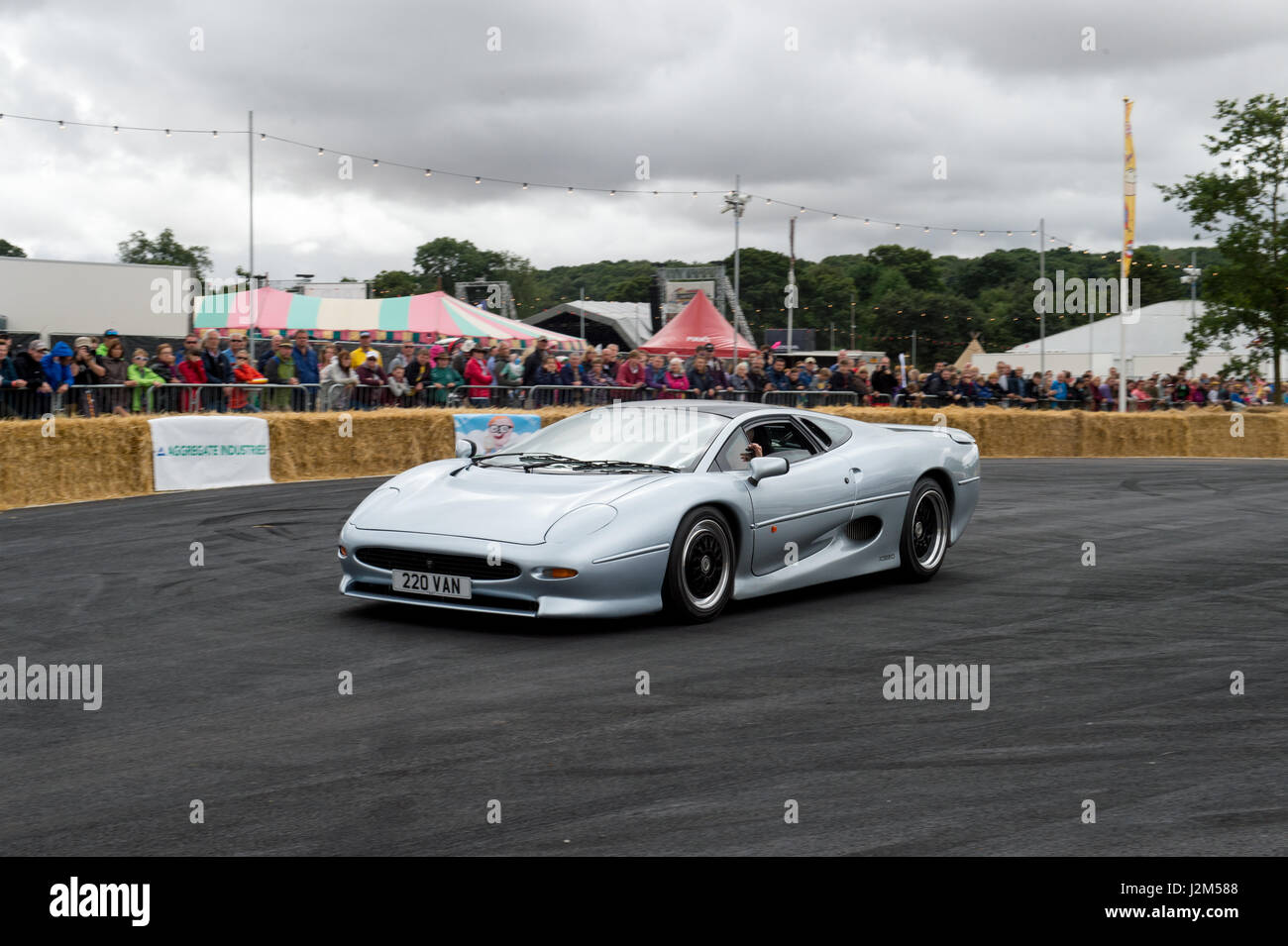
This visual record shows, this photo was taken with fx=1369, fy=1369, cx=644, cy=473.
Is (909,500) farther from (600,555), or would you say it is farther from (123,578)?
(123,578)

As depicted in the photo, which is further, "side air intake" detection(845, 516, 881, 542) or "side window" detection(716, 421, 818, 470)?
"side air intake" detection(845, 516, 881, 542)

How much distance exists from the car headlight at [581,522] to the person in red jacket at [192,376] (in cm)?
1126

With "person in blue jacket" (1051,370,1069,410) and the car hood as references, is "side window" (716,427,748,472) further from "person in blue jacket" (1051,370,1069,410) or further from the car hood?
"person in blue jacket" (1051,370,1069,410)

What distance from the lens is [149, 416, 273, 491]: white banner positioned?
51.8ft

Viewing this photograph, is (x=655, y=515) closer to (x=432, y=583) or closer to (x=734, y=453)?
(x=734, y=453)

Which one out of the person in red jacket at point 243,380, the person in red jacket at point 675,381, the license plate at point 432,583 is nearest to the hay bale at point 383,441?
the person in red jacket at point 243,380

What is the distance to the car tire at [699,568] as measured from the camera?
7.40 m

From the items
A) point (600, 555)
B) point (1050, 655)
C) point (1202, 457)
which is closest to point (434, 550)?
point (600, 555)

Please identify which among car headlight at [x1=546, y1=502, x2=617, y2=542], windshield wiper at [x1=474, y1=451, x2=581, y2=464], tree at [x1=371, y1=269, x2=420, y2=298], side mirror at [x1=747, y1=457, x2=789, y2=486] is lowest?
car headlight at [x1=546, y1=502, x2=617, y2=542]

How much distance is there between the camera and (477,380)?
67.5ft

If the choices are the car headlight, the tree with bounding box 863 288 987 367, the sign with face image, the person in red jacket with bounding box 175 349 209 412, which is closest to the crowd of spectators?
the person in red jacket with bounding box 175 349 209 412

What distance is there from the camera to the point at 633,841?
13.0ft

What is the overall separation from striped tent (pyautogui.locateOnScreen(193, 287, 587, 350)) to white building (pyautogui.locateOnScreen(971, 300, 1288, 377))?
86.8 ft

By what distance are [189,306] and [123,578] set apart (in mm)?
18302
